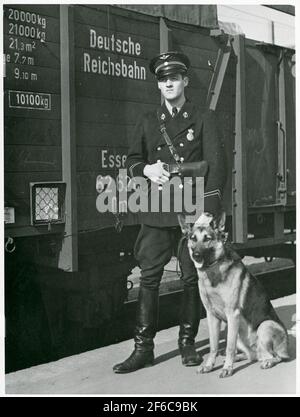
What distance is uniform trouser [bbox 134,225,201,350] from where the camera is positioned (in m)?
4.52

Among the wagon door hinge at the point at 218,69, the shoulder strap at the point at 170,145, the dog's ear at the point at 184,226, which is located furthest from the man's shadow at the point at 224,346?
the wagon door hinge at the point at 218,69

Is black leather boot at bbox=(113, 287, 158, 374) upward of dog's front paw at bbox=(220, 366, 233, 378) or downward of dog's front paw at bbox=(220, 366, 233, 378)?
upward

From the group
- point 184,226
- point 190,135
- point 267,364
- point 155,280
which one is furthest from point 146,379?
point 190,135

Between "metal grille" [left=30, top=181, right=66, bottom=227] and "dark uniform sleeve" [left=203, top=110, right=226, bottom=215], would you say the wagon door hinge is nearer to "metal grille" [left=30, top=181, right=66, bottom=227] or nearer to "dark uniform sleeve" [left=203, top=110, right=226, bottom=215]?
"dark uniform sleeve" [left=203, top=110, right=226, bottom=215]

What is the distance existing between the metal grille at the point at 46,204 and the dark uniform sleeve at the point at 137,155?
0.52 m

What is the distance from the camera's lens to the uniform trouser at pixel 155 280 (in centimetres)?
452

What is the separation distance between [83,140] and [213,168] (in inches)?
36.3

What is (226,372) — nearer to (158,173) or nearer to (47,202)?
(158,173)

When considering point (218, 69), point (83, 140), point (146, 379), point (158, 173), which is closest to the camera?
point (146, 379)

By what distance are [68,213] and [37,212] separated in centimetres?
24

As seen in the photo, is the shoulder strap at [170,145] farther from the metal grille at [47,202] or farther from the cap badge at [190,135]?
the metal grille at [47,202]

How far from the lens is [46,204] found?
4.46m

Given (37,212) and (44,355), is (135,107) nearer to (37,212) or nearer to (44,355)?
(37,212)

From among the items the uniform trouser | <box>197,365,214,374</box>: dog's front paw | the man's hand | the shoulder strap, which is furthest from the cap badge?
<box>197,365,214,374</box>: dog's front paw
